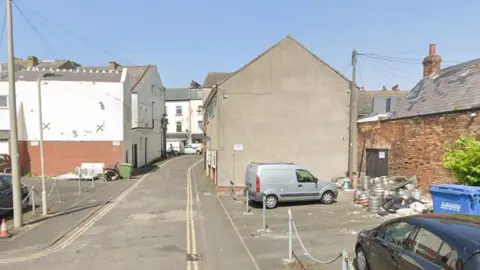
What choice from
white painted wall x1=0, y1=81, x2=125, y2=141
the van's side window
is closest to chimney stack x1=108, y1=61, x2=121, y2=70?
white painted wall x1=0, y1=81, x2=125, y2=141

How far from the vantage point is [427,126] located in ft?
50.8

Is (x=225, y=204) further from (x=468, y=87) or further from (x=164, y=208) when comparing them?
(x=468, y=87)

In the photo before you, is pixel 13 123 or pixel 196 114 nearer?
pixel 13 123

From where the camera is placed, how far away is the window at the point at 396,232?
216 inches

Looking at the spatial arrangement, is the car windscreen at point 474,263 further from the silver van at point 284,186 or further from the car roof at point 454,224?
the silver van at point 284,186

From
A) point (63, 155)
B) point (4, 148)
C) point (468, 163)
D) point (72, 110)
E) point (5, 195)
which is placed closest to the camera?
point (468, 163)

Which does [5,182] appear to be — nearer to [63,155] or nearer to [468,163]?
[63,155]

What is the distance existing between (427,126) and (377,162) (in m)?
4.40

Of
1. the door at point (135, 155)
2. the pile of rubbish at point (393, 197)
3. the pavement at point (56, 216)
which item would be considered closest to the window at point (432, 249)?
the pile of rubbish at point (393, 197)

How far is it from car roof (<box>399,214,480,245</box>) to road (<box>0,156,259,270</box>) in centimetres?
399

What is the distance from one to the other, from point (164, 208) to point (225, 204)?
2.81 metres

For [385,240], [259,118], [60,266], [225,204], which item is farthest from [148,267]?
[259,118]

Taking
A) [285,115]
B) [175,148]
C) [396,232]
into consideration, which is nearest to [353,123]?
[285,115]

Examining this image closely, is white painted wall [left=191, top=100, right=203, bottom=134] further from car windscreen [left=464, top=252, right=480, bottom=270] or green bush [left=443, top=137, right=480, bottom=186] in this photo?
car windscreen [left=464, top=252, right=480, bottom=270]
